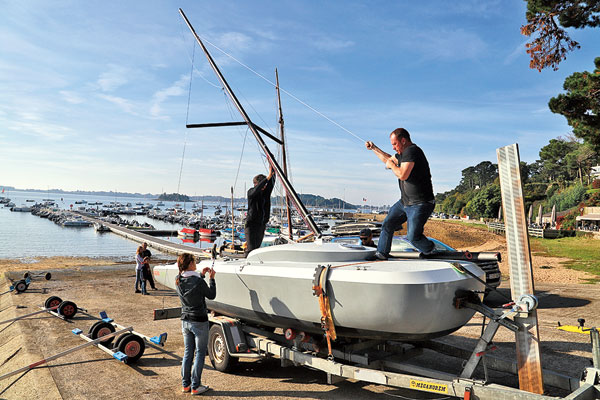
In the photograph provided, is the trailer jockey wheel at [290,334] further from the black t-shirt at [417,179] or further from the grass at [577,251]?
the grass at [577,251]

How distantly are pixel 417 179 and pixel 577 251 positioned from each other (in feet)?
78.1

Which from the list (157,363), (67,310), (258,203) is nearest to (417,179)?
(258,203)

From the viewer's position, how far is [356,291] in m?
4.16

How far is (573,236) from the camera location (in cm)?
3219

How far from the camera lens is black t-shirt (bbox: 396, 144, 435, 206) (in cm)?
465

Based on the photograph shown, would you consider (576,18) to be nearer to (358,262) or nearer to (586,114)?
(586,114)

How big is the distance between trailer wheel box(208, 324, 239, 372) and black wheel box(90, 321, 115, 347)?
2154mm

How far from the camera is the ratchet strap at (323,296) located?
14.3 ft

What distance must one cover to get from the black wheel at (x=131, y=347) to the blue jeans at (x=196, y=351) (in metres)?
1.55

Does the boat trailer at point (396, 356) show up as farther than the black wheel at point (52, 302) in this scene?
No

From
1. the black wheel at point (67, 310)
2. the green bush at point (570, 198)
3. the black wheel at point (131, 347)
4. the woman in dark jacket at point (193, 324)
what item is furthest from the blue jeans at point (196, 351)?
the green bush at point (570, 198)

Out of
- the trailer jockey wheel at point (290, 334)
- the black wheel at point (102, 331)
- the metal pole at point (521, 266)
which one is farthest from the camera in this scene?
the black wheel at point (102, 331)

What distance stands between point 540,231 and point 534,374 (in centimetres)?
3364

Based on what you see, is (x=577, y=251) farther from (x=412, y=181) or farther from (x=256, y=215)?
(x=412, y=181)
